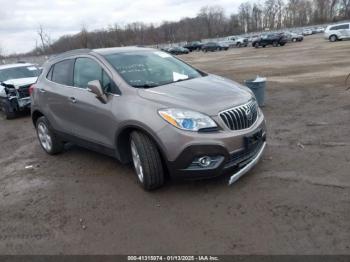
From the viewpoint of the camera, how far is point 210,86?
4.58 m

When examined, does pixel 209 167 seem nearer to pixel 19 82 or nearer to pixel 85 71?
pixel 85 71

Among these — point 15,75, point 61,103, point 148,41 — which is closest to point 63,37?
point 148,41

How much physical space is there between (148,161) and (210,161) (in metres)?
0.75

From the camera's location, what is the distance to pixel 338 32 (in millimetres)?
39969

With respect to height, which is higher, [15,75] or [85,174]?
[15,75]

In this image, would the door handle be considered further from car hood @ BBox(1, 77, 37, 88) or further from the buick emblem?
car hood @ BBox(1, 77, 37, 88)

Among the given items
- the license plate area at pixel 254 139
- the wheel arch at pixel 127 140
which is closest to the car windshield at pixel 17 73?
the wheel arch at pixel 127 140

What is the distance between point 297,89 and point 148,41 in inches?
4684

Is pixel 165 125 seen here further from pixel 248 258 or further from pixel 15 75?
pixel 15 75

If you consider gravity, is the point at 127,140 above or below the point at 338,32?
below

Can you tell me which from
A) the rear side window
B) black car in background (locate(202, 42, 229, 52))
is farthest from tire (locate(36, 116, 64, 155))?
black car in background (locate(202, 42, 229, 52))

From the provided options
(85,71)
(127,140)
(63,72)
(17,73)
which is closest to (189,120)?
(127,140)

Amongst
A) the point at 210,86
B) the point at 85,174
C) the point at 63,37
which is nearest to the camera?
the point at 210,86

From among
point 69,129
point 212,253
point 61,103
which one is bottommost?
point 212,253
